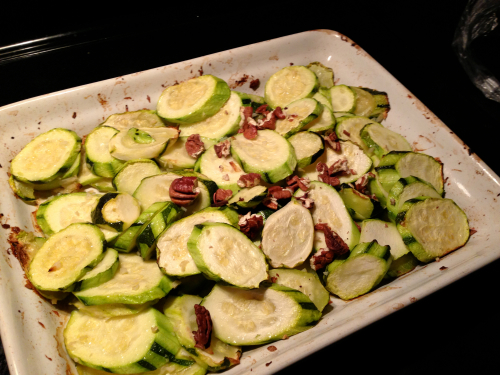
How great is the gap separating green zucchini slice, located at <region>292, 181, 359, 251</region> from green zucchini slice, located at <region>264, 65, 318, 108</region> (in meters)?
0.80

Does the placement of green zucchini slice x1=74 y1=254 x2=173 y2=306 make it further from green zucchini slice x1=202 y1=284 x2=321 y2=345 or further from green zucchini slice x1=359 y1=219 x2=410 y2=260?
green zucchini slice x1=359 y1=219 x2=410 y2=260

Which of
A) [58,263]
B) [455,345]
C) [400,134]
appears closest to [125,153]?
[58,263]

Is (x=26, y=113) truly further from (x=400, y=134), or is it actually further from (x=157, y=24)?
(x=400, y=134)

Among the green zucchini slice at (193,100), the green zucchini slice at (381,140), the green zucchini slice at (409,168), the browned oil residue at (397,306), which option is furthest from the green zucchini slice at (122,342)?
the green zucchini slice at (381,140)

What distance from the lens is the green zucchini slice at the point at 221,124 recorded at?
7.54 ft

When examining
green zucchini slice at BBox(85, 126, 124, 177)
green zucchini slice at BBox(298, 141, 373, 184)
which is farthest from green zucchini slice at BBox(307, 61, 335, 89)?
green zucchini slice at BBox(85, 126, 124, 177)

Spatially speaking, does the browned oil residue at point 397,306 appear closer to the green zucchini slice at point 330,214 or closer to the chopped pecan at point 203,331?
the green zucchini slice at point 330,214

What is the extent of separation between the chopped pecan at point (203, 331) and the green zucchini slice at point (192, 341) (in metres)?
0.04

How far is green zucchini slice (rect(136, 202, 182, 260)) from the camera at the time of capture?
1.67 metres

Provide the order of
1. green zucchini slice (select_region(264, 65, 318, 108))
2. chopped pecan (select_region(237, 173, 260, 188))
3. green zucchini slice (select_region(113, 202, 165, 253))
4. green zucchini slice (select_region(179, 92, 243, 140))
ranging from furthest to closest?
green zucchini slice (select_region(264, 65, 318, 108)), green zucchini slice (select_region(179, 92, 243, 140)), chopped pecan (select_region(237, 173, 260, 188)), green zucchini slice (select_region(113, 202, 165, 253))

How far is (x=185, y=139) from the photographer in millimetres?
2287

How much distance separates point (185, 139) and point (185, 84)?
414mm

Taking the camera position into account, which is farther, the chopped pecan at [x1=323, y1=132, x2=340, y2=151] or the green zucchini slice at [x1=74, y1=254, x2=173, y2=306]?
the chopped pecan at [x1=323, y1=132, x2=340, y2=151]

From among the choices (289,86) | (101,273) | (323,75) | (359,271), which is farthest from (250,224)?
(323,75)
